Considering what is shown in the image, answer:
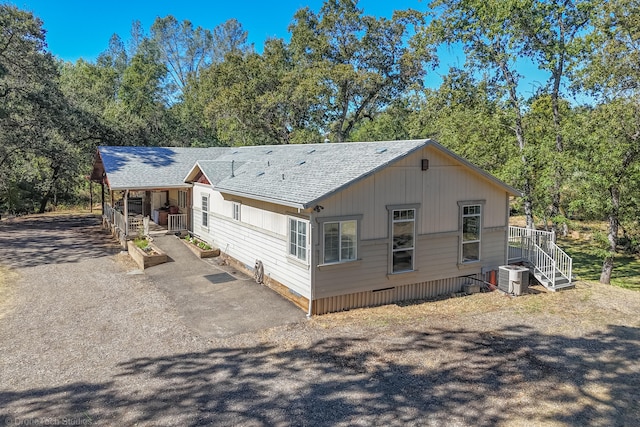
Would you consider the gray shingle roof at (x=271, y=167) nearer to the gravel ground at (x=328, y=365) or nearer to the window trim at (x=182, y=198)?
the window trim at (x=182, y=198)

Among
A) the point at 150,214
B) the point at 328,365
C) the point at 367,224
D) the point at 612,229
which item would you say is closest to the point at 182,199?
the point at 150,214

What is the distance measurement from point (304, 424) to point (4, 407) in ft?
14.6

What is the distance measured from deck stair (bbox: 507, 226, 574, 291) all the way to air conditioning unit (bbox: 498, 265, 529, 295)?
1.14m

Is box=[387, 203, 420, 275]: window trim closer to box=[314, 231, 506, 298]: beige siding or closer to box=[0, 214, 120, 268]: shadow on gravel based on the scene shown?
box=[314, 231, 506, 298]: beige siding

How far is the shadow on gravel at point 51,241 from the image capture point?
52.7ft

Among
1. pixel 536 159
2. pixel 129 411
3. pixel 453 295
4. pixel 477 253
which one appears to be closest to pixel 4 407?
pixel 129 411

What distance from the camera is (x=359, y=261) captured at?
10.6m

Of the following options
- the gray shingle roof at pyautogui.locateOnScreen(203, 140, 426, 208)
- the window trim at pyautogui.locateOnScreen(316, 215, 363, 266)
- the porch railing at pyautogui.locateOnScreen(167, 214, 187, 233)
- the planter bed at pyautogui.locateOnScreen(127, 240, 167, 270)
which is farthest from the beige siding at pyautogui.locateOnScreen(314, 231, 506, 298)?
the porch railing at pyautogui.locateOnScreen(167, 214, 187, 233)

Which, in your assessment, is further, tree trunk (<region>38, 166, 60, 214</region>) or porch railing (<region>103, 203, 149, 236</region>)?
tree trunk (<region>38, 166, 60, 214</region>)

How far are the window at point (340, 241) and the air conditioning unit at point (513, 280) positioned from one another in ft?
17.2

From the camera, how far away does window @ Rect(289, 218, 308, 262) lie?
34.2ft

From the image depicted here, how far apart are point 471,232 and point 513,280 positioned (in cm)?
186

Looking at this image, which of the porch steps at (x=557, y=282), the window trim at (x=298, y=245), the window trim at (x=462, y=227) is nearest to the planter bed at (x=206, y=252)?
the window trim at (x=298, y=245)

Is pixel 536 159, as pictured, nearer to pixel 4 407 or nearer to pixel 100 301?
pixel 100 301
